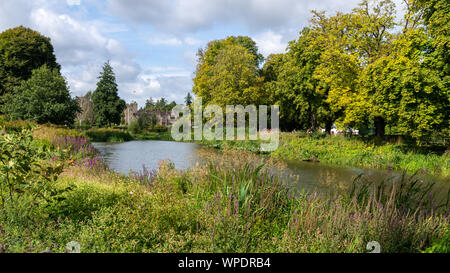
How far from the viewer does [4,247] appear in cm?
378

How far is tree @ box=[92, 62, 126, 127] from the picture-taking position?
51.5m

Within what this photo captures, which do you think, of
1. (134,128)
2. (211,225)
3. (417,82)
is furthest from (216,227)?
(134,128)

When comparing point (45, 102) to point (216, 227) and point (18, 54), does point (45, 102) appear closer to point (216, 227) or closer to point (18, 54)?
point (18, 54)

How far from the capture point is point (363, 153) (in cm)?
1938

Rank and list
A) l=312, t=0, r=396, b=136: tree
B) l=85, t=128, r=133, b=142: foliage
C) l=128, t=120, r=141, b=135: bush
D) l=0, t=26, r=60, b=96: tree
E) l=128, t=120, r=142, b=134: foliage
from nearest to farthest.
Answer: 1. l=312, t=0, r=396, b=136: tree
2. l=0, t=26, r=60, b=96: tree
3. l=85, t=128, r=133, b=142: foliage
4. l=128, t=120, r=141, b=135: bush
5. l=128, t=120, r=142, b=134: foliage

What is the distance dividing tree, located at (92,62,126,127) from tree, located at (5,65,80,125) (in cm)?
2444

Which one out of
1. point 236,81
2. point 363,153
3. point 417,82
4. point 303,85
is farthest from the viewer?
point 236,81

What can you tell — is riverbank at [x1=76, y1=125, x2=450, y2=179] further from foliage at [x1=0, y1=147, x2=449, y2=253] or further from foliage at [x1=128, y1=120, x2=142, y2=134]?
foliage at [x1=128, y1=120, x2=142, y2=134]

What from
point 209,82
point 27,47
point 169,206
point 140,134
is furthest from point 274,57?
point 169,206

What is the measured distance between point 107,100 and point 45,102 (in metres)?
27.5

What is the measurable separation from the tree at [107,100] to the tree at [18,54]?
14.7 meters

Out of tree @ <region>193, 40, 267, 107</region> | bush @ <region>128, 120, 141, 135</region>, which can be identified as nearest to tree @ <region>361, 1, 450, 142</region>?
tree @ <region>193, 40, 267, 107</region>
